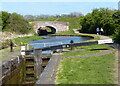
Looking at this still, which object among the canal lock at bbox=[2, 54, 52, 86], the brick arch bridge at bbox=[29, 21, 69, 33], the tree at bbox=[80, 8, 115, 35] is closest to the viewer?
the canal lock at bbox=[2, 54, 52, 86]

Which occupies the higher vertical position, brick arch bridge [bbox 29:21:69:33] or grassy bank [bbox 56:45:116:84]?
brick arch bridge [bbox 29:21:69:33]

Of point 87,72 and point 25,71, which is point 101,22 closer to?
point 25,71

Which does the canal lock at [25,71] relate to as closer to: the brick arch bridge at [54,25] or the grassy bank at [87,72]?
the grassy bank at [87,72]

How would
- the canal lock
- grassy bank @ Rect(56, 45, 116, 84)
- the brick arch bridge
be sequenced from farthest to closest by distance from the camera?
the brick arch bridge < the canal lock < grassy bank @ Rect(56, 45, 116, 84)

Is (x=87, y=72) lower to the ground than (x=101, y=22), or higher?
lower

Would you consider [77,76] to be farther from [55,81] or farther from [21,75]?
[21,75]

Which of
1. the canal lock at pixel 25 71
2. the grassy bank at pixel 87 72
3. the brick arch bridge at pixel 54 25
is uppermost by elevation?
the brick arch bridge at pixel 54 25

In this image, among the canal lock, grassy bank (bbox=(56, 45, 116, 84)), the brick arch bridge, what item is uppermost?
the brick arch bridge

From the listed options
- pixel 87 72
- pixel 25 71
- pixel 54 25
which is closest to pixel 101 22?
pixel 54 25

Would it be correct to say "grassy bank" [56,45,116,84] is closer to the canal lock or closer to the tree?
the canal lock

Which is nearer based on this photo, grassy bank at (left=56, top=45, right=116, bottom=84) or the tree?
grassy bank at (left=56, top=45, right=116, bottom=84)

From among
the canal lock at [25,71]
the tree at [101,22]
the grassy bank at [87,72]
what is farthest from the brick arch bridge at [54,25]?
the grassy bank at [87,72]

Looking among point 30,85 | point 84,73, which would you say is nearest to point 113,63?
point 84,73

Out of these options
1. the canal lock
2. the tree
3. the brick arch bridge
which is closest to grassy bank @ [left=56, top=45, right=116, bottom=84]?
the canal lock
